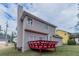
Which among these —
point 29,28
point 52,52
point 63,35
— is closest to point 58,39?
point 63,35

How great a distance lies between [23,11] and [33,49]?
0.69 metres

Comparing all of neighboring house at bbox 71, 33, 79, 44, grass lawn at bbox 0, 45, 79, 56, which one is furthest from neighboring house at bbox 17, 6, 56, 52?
neighboring house at bbox 71, 33, 79, 44

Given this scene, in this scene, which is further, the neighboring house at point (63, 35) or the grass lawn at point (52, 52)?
the neighboring house at point (63, 35)

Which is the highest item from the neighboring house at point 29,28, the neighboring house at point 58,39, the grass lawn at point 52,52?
the neighboring house at point 29,28

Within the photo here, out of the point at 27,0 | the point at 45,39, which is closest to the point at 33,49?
the point at 45,39

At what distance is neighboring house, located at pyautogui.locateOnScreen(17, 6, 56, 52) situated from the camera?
4359 mm

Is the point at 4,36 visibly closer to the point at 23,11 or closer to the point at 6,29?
the point at 6,29

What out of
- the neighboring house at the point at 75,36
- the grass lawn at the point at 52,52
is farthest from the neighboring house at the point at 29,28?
the neighboring house at the point at 75,36

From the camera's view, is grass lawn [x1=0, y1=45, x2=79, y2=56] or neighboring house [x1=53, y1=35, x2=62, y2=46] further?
neighboring house [x1=53, y1=35, x2=62, y2=46]

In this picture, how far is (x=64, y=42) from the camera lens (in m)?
4.53

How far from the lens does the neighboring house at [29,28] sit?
4.36 meters

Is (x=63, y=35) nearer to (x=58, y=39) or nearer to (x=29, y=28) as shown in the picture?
(x=58, y=39)

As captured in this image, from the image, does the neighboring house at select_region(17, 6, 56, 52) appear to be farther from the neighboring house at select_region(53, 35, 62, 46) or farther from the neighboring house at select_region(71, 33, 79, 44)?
the neighboring house at select_region(71, 33, 79, 44)

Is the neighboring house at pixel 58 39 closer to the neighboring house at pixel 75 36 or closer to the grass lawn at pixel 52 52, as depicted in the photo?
the grass lawn at pixel 52 52
